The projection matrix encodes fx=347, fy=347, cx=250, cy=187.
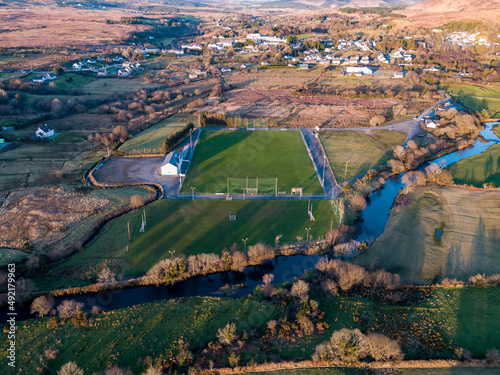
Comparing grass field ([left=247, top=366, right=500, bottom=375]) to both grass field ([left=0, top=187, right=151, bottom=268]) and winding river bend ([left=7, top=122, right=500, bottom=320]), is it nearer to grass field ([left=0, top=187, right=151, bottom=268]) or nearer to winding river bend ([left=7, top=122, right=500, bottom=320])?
winding river bend ([left=7, top=122, right=500, bottom=320])

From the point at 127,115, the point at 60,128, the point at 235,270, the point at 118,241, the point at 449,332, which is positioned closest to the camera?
the point at 449,332

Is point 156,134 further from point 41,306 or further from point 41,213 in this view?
point 41,306

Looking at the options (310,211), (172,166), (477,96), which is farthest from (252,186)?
(477,96)

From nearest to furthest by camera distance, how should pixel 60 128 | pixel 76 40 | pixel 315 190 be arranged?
pixel 315 190 < pixel 60 128 < pixel 76 40

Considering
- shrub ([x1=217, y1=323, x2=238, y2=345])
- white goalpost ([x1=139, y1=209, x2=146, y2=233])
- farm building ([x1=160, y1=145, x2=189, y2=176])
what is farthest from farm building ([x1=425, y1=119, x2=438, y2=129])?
shrub ([x1=217, y1=323, x2=238, y2=345])

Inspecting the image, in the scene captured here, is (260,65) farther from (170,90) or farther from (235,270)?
(235,270)

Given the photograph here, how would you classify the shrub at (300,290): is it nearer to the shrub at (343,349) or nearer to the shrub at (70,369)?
the shrub at (343,349)

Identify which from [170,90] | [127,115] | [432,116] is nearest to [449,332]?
[432,116]

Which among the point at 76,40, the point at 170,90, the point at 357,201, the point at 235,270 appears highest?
the point at 76,40

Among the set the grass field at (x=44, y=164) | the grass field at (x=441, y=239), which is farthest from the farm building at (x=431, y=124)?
the grass field at (x=44, y=164)
